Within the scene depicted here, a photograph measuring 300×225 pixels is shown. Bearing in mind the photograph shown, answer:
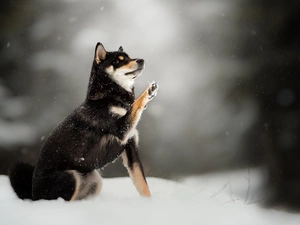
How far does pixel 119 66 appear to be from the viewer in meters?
2.32

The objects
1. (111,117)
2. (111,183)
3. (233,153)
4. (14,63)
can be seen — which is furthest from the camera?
(233,153)

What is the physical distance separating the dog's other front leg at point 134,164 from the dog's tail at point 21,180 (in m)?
0.66

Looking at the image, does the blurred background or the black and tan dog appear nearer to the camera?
the black and tan dog

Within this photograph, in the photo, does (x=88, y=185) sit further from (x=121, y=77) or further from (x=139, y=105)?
(x=121, y=77)

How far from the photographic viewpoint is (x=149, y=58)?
4.25 meters

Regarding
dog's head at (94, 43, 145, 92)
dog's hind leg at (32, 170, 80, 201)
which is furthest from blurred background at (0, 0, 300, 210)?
dog's hind leg at (32, 170, 80, 201)

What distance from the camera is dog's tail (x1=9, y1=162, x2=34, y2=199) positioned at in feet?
7.77

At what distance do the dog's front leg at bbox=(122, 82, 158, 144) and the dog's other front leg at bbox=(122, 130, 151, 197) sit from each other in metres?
0.19

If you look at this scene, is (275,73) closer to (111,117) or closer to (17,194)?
(111,117)

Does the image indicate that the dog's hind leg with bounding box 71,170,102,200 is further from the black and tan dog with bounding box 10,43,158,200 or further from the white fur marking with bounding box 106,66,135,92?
the white fur marking with bounding box 106,66,135,92

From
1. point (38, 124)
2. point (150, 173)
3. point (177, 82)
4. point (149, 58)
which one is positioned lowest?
point (150, 173)

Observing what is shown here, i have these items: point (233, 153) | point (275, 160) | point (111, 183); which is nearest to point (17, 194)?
point (111, 183)

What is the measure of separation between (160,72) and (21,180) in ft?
7.51

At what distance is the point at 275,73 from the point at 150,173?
1724mm
